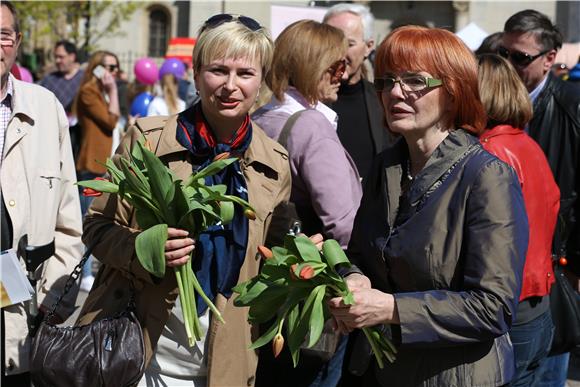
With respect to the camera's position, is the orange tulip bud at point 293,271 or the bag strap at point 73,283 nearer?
the orange tulip bud at point 293,271

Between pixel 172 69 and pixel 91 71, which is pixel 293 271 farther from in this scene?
pixel 172 69

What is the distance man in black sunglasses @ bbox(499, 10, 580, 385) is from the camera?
4828 mm

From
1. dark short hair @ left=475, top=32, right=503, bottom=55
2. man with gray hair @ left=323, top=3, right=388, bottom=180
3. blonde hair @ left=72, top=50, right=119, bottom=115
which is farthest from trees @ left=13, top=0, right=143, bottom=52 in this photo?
man with gray hair @ left=323, top=3, right=388, bottom=180

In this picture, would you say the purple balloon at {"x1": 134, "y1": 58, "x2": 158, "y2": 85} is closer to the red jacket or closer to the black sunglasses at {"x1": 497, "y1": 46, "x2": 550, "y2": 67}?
the black sunglasses at {"x1": 497, "y1": 46, "x2": 550, "y2": 67}

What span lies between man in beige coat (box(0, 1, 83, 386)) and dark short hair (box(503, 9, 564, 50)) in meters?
2.74

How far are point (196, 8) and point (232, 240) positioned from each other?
118 ft

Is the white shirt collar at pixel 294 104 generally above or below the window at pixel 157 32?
above

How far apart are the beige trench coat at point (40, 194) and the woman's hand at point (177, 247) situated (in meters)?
0.70

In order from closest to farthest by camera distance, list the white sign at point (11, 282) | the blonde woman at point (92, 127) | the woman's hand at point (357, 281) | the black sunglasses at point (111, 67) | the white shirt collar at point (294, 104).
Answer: the woman's hand at point (357, 281) → the white sign at point (11, 282) → the white shirt collar at point (294, 104) → the blonde woman at point (92, 127) → the black sunglasses at point (111, 67)

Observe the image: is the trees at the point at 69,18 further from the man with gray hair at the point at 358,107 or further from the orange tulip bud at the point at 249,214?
the orange tulip bud at the point at 249,214

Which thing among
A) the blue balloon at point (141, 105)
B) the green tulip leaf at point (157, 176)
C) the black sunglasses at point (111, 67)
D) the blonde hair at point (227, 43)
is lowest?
the blue balloon at point (141, 105)

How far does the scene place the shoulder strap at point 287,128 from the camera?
3.83 metres

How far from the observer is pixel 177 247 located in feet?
9.24

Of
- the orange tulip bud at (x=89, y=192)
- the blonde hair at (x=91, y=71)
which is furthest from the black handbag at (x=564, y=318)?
the blonde hair at (x=91, y=71)
